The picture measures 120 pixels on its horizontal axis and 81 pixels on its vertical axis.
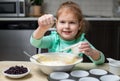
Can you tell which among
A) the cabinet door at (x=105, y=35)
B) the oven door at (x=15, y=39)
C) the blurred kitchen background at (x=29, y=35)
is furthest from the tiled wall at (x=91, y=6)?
the oven door at (x=15, y=39)

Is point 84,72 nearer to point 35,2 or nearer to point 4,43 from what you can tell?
point 4,43

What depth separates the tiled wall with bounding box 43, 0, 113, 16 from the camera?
11.8 feet

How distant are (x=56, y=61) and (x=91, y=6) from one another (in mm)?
2466

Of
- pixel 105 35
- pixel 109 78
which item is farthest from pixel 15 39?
pixel 109 78

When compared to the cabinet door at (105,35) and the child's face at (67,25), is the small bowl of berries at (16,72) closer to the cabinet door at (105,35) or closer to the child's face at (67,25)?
the child's face at (67,25)

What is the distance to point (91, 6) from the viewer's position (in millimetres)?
3615

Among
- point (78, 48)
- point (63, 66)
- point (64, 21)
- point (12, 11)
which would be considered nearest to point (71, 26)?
point (64, 21)

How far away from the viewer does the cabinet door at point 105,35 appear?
3.12 metres

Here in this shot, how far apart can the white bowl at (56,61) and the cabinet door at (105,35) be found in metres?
1.83

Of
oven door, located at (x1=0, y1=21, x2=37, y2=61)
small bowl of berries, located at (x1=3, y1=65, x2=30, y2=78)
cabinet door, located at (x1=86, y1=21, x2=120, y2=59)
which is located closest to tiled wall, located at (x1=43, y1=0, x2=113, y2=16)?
cabinet door, located at (x1=86, y1=21, x2=120, y2=59)

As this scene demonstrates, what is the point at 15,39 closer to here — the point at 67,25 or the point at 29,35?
the point at 29,35

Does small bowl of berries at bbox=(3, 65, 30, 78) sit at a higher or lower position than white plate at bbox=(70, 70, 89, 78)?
lower

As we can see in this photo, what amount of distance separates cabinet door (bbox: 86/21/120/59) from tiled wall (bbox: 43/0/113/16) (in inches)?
20.9

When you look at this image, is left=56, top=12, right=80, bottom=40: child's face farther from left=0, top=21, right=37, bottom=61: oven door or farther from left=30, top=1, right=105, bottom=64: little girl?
left=0, top=21, right=37, bottom=61: oven door
